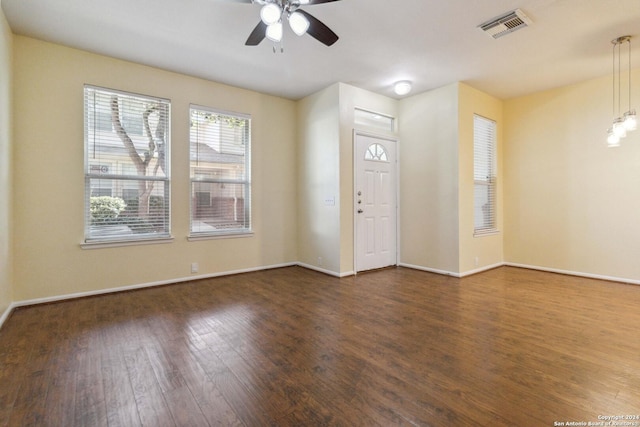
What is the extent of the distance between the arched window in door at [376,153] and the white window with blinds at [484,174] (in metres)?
1.44

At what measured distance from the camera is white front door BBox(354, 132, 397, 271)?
15.8ft

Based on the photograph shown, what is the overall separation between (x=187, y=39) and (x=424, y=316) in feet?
12.7

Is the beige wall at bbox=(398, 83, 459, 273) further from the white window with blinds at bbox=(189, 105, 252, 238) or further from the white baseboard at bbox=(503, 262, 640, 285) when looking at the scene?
the white window with blinds at bbox=(189, 105, 252, 238)

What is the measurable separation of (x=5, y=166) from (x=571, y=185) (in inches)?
280

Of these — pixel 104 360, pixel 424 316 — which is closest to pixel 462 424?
pixel 424 316

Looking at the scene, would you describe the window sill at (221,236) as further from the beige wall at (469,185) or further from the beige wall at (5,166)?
the beige wall at (469,185)

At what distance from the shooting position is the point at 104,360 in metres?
2.19

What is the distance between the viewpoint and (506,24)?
118 inches

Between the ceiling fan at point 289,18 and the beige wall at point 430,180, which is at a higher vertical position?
the ceiling fan at point 289,18

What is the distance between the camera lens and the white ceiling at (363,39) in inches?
110

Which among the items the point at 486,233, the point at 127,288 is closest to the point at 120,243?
the point at 127,288

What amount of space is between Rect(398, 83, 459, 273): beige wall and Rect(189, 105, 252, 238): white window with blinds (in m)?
2.70

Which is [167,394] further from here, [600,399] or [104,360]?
[600,399]

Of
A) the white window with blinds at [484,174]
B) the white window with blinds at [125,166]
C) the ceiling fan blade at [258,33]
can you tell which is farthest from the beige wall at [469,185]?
the white window with blinds at [125,166]
